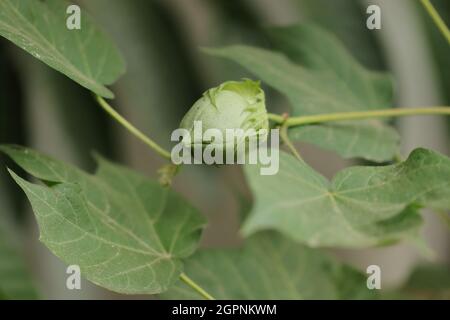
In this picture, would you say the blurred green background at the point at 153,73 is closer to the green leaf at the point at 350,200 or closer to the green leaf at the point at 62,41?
the green leaf at the point at 62,41

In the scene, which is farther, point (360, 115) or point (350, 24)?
point (350, 24)

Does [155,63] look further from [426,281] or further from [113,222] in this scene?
[113,222]

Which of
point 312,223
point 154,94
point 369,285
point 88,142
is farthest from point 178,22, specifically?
point 312,223

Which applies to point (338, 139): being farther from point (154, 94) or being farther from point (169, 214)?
point (154, 94)

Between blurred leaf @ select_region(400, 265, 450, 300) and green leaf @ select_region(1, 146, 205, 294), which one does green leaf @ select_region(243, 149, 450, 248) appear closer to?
green leaf @ select_region(1, 146, 205, 294)

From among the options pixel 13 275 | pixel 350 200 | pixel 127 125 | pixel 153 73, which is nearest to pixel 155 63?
pixel 153 73

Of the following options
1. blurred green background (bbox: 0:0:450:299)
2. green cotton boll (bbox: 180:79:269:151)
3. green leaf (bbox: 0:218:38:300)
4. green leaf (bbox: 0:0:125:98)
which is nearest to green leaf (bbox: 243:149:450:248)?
green cotton boll (bbox: 180:79:269:151)

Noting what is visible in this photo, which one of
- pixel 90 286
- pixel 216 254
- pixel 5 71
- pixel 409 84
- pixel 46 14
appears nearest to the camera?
pixel 46 14
